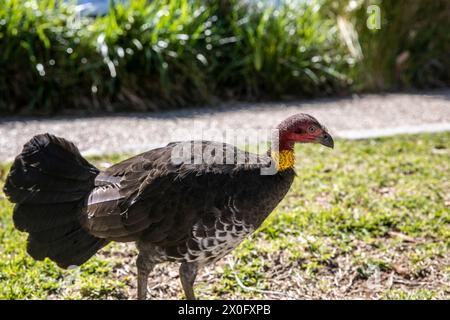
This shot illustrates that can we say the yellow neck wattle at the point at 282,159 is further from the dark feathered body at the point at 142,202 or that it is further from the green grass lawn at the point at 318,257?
the green grass lawn at the point at 318,257

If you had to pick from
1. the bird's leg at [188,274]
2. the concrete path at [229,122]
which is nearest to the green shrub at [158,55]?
the concrete path at [229,122]

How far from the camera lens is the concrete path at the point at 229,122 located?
6320mm

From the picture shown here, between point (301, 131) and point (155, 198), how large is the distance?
85 cm

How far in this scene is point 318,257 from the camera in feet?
12.9

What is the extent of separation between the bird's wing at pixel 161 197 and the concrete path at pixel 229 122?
2.87m

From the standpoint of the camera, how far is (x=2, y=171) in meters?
5.24

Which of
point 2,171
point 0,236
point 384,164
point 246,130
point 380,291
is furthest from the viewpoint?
point 246,130

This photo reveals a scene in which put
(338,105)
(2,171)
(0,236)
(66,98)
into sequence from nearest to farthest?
1. (0,236)
2. (2,171)
3. (66,98)
4. (338,105)

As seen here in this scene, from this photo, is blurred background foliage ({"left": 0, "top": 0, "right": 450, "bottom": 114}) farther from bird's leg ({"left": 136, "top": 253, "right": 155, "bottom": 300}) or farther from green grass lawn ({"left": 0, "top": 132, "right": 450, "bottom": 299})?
bird's leg ({"left": 136, "top": 253, "right": 155, "bottom": 300})

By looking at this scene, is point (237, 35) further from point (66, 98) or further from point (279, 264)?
point (279, 264)

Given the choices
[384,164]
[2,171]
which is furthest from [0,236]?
[384,164]

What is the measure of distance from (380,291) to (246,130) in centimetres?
A: 351

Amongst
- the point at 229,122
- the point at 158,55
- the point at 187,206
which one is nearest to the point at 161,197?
the point at 187,206

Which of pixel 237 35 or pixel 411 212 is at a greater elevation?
pixel 237 35
